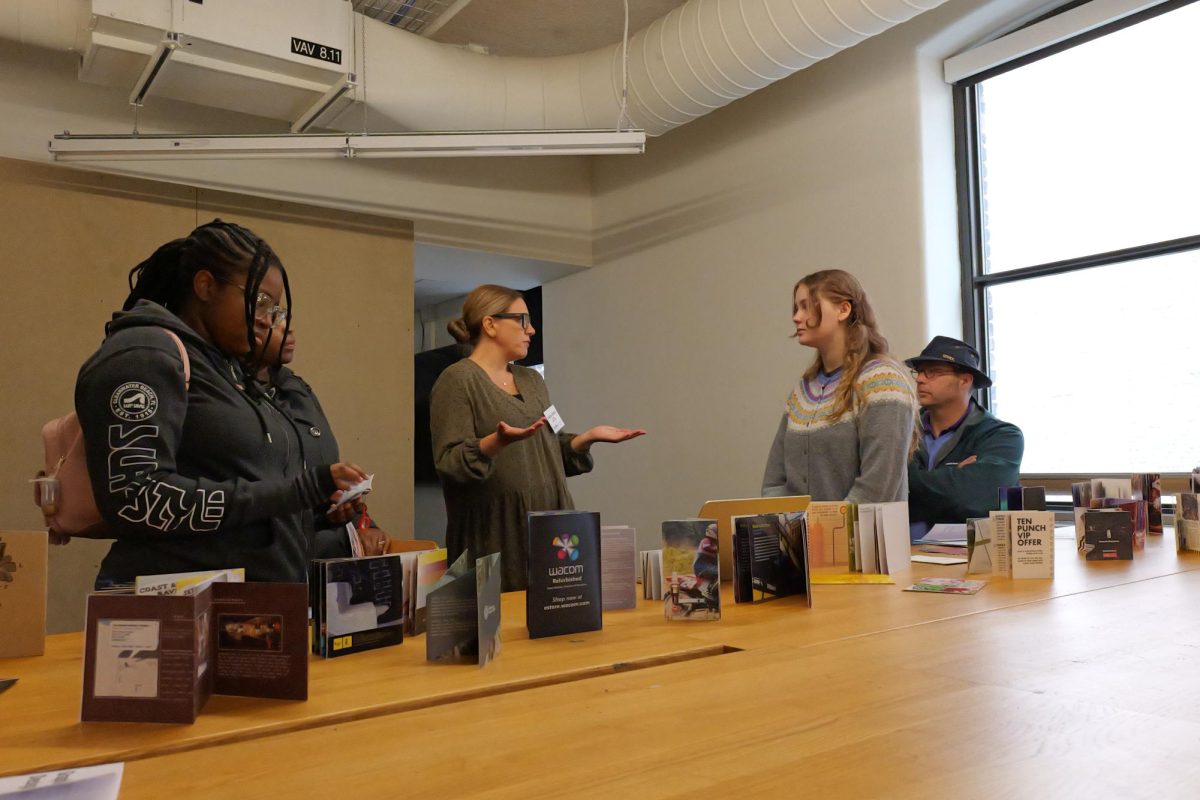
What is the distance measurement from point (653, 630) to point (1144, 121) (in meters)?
3.64

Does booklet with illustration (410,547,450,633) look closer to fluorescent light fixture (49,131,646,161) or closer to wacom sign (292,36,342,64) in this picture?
fluorescent light fixture (49,131,646,161)

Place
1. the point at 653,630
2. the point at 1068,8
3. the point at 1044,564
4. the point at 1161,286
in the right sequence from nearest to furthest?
the point at 653,630 → the point at 1044,564 → the point at 1161,286 → the point at 1068,8

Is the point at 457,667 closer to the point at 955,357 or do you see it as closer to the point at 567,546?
the point at 567,546

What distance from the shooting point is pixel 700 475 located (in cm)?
548

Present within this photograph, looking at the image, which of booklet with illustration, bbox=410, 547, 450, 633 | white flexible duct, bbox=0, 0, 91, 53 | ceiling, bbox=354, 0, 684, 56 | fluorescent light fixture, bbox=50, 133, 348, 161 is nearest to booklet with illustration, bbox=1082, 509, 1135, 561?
booklet with illustration, bbox=410, 547, 450, 633

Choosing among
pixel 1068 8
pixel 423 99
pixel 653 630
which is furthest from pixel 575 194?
pixel 653 630

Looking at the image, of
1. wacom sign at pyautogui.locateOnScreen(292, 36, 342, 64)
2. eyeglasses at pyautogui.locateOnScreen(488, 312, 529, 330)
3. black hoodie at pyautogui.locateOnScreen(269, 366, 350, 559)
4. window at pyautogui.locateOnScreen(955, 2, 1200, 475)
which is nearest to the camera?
black hoodie at pyautogui.locateOnScreen(269, 366, 350, 559)

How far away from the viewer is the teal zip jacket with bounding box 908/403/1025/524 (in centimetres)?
305

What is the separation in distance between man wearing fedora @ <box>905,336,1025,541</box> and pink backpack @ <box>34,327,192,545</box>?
89.5 inches

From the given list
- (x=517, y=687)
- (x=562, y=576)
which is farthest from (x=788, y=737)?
(x=562, y=576)

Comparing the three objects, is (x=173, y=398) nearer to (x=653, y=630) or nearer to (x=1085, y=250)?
(x=653, y=630)

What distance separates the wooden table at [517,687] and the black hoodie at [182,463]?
23cm

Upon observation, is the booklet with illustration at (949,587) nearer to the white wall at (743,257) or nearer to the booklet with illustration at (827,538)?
the booklet with illustration at (827,538)

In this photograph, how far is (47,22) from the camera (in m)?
3.88
